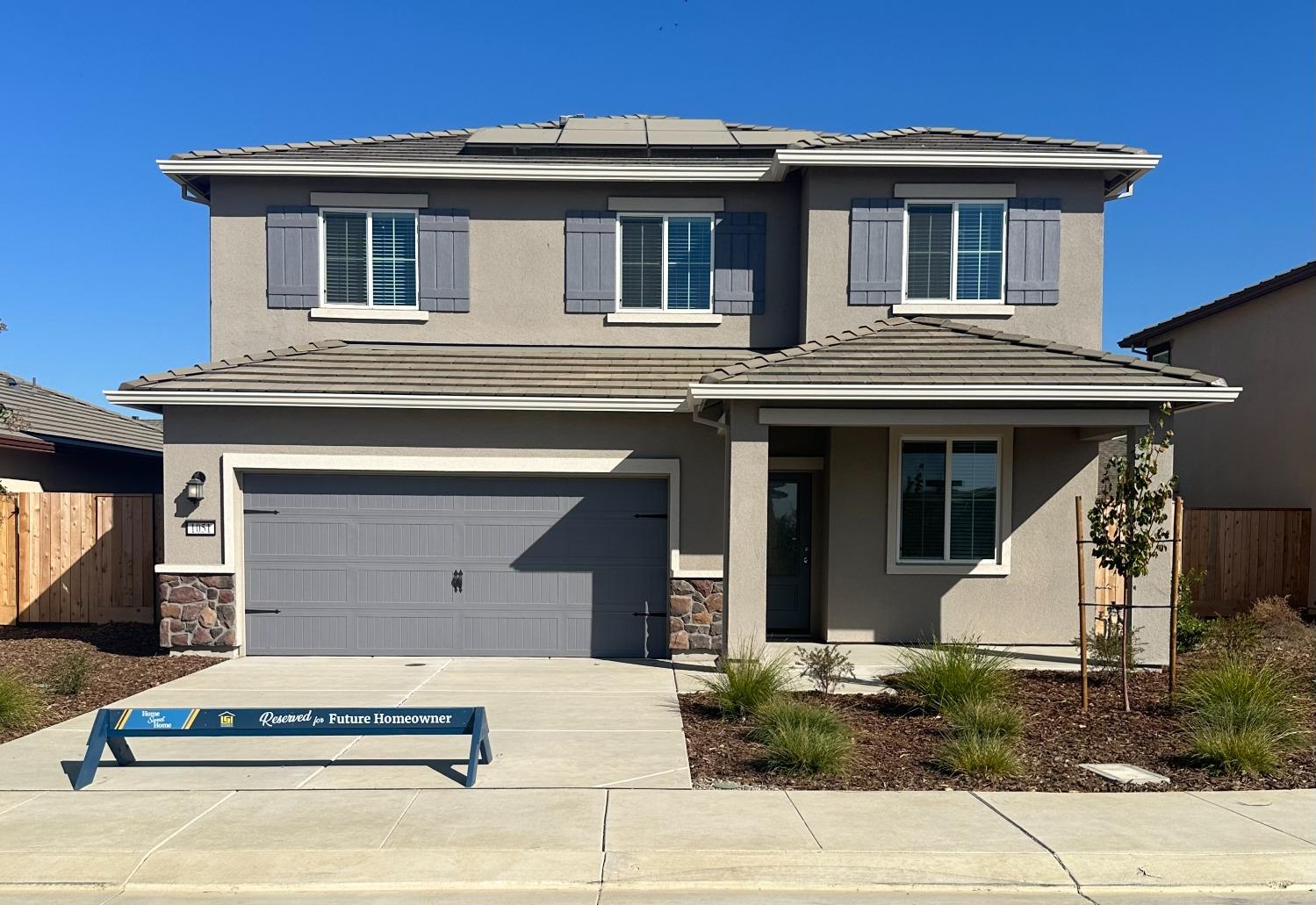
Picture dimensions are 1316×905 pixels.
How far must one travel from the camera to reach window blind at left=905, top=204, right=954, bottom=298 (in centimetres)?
1270

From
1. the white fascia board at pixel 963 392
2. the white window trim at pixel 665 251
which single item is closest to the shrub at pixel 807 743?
the white fascia board at pixel 963 392

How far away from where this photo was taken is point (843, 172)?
1252 cm

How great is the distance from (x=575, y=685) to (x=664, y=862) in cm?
490

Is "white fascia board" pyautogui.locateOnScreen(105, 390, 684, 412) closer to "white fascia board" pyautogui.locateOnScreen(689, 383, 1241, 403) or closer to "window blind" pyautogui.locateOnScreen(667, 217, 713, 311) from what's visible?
"white fascia board" pyautogui.locateOnScreen(689, 383, 1241, 403)

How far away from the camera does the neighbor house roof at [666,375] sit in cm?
999

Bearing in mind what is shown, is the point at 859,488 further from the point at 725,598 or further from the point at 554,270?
the point at 554,270

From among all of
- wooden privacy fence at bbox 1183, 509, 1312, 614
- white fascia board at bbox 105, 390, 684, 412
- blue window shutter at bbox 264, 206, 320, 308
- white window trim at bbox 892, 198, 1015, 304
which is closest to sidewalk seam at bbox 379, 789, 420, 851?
white fascia board at bbox 105, 390, 684, 412

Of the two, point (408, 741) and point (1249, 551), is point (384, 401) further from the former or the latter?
point (1249, 551)

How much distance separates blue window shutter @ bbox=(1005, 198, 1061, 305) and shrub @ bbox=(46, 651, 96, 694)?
12.2 m

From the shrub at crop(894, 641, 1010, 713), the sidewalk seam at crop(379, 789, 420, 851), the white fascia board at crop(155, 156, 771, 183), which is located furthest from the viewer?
the white fascia board at crop(155, 156, 771, 183)

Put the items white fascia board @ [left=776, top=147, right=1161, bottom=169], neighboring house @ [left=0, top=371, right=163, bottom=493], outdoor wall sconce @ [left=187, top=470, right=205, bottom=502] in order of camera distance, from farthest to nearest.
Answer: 1. neighboring house @ [left=0, top=371, right=163, bottom=493]
2. white fascia board @ [left=776, top=147, right=1161, bottom=169]
3. outdoor wall sconce @ [left=187, top=470, right=205, bottom=502]

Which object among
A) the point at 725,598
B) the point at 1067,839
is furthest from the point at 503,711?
the point at 1067,839

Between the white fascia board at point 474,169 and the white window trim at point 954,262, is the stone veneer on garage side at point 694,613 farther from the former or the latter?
the white fascia board at point 474,169

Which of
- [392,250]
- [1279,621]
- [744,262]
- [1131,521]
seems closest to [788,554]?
[744,262]
